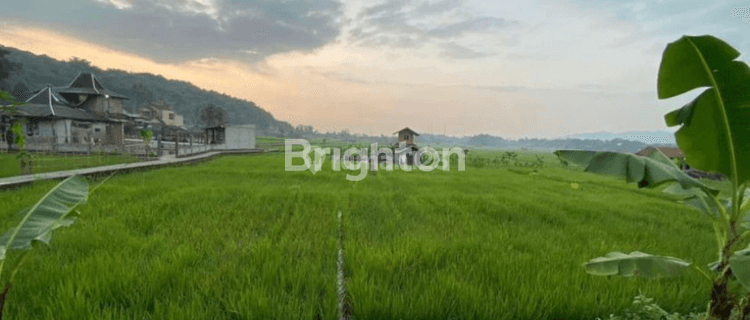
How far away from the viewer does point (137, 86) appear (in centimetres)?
7775

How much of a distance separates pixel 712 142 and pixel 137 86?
98.8 meters

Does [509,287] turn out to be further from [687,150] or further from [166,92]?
[166,92]

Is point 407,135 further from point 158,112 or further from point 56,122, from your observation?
point 158,112

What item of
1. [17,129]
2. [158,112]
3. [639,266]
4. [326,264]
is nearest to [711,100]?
[639,266]

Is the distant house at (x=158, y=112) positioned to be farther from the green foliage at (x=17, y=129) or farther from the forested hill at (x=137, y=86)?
the green foliage at (x=17, y=129)

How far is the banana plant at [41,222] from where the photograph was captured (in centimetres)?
183

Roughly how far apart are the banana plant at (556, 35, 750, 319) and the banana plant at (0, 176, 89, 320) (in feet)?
11.8

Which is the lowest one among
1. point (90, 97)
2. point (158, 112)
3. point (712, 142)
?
point (712, 142)

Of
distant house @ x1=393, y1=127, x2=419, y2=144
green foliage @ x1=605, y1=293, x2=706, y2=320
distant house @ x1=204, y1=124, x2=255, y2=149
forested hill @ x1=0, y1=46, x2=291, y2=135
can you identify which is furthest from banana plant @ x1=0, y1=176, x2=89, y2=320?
forested hill @ x1=0, y1=46, x2=291, y2=135

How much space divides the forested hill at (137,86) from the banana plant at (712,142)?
39.2 m

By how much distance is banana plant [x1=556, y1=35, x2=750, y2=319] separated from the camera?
1906 millimetres

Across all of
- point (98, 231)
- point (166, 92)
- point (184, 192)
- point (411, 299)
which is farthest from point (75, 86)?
point (166, 92)

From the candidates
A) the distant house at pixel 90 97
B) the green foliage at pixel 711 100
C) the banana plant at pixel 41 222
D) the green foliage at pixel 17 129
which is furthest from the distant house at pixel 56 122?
the green foliage at pixel 711 100

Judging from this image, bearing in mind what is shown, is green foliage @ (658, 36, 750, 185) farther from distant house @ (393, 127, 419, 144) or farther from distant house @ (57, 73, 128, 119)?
distant house @ (57, 73, 128, 119)
